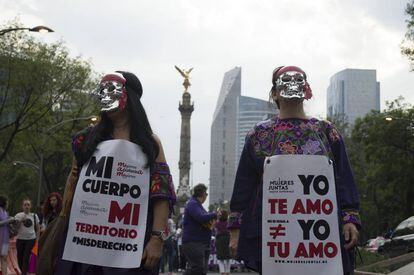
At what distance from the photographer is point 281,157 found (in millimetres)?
4855

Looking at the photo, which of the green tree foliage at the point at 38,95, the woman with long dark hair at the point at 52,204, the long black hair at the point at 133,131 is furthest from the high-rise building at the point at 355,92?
the long black hair at the point at 133,131

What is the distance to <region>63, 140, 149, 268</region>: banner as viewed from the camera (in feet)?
14.5

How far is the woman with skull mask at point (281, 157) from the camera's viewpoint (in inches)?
189

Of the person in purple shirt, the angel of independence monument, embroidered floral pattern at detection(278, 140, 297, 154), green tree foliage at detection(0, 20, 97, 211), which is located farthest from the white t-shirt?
the angel of independence monument

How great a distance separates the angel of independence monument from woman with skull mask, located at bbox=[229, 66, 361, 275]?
72927 millimetres

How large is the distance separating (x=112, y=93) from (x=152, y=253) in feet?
3.58

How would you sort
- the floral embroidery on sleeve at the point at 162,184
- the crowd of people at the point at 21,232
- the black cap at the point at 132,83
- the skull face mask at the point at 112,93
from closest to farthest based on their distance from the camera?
the floral embroidery on sleeve at the point at 162,184
the skull face mask at the point at 112,93
the black cap at the point at 132,83
the crowd of people at the point at 21,232

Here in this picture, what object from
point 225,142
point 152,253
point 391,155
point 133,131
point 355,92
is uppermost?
point 355,92

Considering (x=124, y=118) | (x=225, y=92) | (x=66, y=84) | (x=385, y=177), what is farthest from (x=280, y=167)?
(x=225, y=92)

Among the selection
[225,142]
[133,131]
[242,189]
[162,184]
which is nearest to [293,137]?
[242,189]

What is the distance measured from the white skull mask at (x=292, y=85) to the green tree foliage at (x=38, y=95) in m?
30.5

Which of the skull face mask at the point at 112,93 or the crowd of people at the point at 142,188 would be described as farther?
the skull face mask at the point at 112,93

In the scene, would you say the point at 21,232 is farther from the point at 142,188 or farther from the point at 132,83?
the point at 142,188

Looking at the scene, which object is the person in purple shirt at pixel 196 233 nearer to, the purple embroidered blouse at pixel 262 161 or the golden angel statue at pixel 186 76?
the purple embroidered blouse at pixel 262 161
